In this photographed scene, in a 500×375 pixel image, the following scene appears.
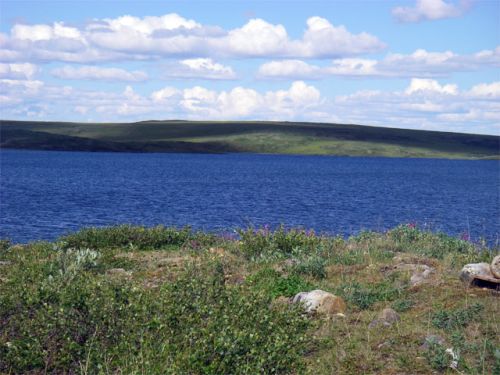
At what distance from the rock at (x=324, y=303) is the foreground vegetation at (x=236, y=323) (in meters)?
0.18

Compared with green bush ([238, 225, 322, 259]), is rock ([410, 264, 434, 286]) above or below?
above

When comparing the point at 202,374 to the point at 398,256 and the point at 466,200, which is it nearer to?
the point at 398,256

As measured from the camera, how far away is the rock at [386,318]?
32.2 feet

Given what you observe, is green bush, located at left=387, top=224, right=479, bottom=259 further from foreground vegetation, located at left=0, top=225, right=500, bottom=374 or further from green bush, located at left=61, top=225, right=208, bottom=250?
green bush, located at left=61, top=225, right=208, bottom=250

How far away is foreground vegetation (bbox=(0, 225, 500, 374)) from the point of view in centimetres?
720

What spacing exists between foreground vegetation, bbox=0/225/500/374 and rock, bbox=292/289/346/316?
0.18m

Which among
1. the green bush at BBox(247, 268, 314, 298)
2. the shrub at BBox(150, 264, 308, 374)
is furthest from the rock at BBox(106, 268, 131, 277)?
the shrub at BBox(150, 264, 308, 374)

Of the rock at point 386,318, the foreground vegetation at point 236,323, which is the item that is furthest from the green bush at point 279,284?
the rock at point 386,318

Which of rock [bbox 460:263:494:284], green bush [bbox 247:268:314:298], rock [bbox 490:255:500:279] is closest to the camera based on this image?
rock [bbox 490:255:500:279]

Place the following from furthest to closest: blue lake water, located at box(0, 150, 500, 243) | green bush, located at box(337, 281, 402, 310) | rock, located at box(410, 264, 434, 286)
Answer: blue lake water, located at box(0, 150, 500, 243)
rock, located at box(410, 264, 434, 286)
green bush, located at box(337, 281, 402, 310)

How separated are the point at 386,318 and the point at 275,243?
6236 millimetres

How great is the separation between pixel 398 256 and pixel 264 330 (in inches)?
312

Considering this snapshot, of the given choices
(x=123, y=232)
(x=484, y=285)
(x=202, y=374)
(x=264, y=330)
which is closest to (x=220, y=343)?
(x=202, y=374)

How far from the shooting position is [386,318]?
32.9 feet
